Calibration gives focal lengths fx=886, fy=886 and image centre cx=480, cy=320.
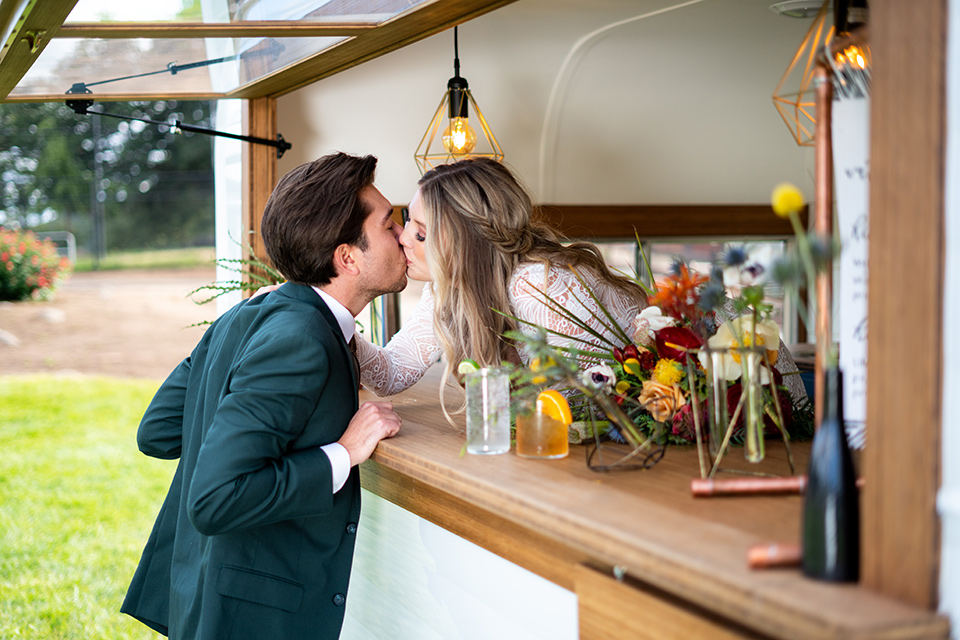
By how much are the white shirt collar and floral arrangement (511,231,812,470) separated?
19.4 inches

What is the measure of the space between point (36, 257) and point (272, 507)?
751 centimetres

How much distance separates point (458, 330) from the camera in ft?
6.35

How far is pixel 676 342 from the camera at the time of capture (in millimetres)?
1496

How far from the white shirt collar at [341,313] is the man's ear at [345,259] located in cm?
6

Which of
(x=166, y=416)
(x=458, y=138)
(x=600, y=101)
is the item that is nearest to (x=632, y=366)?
(x=166, y=416)

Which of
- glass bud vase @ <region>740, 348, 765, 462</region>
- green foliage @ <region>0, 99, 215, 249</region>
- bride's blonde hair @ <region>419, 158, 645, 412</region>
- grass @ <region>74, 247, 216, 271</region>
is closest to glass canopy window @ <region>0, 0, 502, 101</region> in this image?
bride's blonde hair @ <region>419, 158, 645, 412</region>

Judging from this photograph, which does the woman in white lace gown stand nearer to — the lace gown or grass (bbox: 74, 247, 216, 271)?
the lace gown

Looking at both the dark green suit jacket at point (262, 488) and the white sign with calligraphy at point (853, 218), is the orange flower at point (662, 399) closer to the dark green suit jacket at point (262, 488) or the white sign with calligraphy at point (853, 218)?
the white sign with calligraphy at point (853, 218)

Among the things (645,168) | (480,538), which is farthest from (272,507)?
(645,168)

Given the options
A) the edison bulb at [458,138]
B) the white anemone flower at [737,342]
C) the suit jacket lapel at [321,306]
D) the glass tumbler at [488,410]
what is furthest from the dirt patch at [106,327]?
the white anemone flower at [737,342]

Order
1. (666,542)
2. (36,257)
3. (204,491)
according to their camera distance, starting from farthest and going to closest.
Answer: (36,257)
(204,491)
(666,542)

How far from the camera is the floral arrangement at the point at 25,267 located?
7.86 meters

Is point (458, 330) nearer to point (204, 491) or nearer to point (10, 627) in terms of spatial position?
point (204, 491)

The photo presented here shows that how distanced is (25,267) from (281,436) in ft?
24.5
